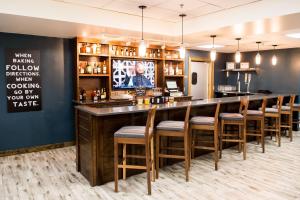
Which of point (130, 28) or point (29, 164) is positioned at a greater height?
point (130, 28)

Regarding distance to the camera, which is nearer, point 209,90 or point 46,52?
point 46,52

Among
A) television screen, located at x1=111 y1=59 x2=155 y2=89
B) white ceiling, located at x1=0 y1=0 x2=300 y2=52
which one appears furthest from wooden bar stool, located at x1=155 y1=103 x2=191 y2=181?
television screen, located at x1=111 y1=59 x2=155 y2=89

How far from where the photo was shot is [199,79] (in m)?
8.32

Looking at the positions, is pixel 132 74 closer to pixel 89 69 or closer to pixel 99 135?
pixel 89 69

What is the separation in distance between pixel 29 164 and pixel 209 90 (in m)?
5.98

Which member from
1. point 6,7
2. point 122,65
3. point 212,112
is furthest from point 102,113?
point 122,65

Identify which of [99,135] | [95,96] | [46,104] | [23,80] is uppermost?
[23,80]

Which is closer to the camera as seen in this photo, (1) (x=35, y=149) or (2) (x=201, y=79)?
(1) (x=35, y=149)

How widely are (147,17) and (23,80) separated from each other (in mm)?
2736

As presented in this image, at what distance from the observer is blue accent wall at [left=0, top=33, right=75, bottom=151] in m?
4.88

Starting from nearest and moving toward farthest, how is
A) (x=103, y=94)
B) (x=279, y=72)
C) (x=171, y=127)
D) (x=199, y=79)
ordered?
(x=171, y=127) < (x=103, y=94) < (x=279, y=72) < (x=199, y=79)

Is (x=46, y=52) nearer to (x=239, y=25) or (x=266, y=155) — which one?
(x=239, y=25)

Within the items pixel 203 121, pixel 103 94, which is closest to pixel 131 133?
pixel 203 121

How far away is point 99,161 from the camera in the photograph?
3412mm
